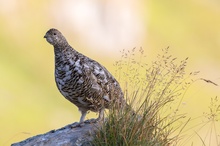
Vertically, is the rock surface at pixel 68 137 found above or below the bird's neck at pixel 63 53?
below

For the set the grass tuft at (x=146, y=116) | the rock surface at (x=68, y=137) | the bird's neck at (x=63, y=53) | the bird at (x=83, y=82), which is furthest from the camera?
the bird's neck at (x=63, y=53)

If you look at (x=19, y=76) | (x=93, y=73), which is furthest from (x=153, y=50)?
(x=93, y=73)

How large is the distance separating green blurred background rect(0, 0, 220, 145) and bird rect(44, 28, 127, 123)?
74.5m

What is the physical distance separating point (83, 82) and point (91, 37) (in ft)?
343

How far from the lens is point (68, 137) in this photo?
35.1ft

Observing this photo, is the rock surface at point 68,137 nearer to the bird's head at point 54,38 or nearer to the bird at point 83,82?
the bird at point 83,82

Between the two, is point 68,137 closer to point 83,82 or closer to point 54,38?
point 83,82

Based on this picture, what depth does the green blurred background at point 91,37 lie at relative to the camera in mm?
94125

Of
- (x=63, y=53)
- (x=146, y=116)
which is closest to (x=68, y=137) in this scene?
(x=146, y=116)

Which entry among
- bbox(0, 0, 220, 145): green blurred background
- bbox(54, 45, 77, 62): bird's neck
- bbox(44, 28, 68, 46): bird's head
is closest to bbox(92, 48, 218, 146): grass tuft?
bbox(54, 45, 77, 62): bird's neck

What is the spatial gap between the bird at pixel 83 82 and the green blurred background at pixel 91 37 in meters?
74.5

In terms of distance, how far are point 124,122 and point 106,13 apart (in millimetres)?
108275

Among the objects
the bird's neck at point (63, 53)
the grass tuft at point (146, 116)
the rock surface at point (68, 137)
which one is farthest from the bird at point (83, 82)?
the grass tuft at point (146, 116)

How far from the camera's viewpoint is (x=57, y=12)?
12262cm
